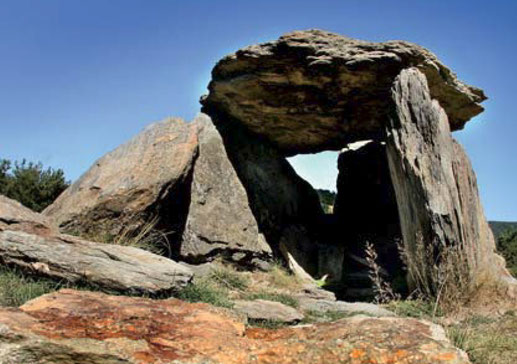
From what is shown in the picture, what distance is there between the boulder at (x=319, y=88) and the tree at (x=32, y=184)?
4134mm

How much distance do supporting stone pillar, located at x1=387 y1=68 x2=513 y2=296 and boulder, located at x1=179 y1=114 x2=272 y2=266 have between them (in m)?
3.49

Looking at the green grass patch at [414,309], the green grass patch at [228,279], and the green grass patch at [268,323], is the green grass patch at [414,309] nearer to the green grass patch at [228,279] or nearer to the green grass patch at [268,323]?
the green grass patch at [268,323]

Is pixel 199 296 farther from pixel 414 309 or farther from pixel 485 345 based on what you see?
pixel 414 309

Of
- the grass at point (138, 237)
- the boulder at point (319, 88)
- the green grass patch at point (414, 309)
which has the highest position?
the boulder at point (319, 88)

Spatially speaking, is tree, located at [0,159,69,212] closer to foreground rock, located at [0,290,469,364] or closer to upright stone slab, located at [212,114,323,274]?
upright stone slab, located at [212,114,323,274]

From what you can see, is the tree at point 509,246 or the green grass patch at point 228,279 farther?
the tree at point 509,246

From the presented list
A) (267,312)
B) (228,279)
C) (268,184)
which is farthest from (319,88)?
(267,312)

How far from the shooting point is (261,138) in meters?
14.1

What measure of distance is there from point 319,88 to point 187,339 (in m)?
9.34

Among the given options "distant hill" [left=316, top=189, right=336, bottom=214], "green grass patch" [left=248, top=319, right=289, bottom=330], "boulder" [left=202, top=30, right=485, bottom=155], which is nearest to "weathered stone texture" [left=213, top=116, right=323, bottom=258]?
"boulder" [left=202, top=30, right=485, bottom=155]

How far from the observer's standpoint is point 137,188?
956 centimetres

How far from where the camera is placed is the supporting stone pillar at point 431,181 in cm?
955

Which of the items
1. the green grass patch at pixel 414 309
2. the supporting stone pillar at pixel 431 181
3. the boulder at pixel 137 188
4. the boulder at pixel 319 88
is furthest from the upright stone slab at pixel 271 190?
the green grass patch at pixel 414 309

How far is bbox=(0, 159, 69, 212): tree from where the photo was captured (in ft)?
38.7
